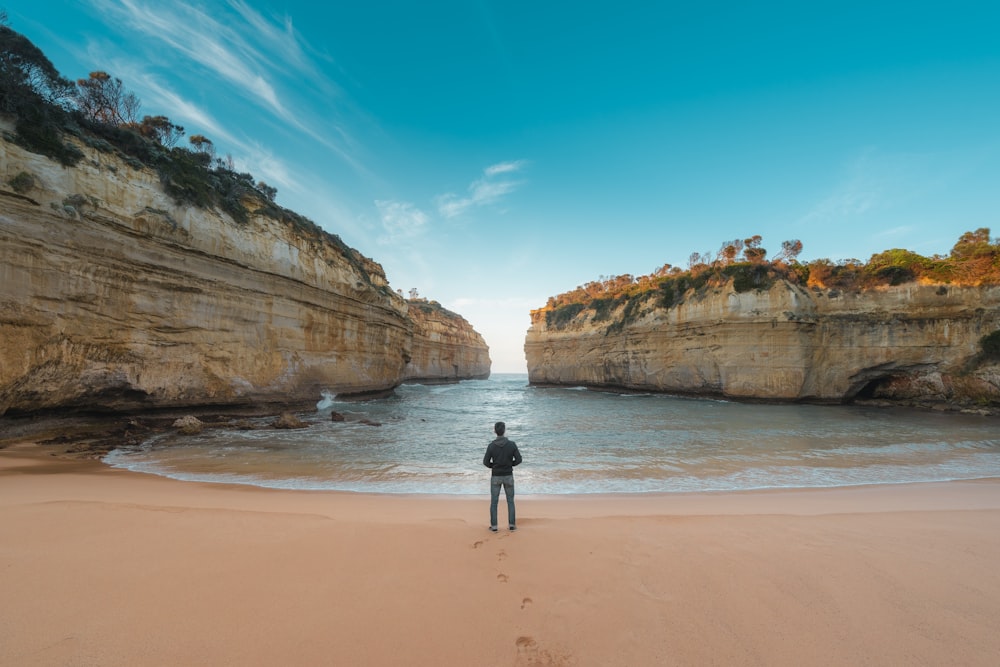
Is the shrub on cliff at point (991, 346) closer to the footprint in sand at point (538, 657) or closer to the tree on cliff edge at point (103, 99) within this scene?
the footprint in sand at point (538, 657)

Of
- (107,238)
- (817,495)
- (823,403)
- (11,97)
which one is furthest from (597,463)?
(823,403)

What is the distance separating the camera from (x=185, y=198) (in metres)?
13.4

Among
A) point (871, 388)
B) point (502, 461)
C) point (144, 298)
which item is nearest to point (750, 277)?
point (871, 388)

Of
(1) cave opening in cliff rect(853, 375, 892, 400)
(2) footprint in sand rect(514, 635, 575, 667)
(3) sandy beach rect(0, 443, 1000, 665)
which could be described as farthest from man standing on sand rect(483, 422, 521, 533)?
(1) cave opening in cliff rect(853, 375, 892, 400)

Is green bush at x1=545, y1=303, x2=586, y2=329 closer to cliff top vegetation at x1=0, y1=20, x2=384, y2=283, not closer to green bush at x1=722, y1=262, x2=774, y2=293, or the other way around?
green bush at x1=722, y1=262, x2=774, y2=293

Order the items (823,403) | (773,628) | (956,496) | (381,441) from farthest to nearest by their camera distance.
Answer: (823,403)
(381,441)
(956,496)
(773,628)

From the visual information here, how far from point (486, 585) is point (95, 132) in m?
18.8

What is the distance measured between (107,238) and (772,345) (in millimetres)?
31655

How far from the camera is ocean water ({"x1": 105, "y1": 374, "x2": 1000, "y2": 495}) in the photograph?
7.25 metres

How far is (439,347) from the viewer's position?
51281 mm

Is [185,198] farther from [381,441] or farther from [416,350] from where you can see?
[416,350]

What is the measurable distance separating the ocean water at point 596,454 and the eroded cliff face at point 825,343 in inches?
225

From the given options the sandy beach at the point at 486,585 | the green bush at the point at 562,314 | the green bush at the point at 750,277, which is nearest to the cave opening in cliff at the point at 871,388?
the green bush at the point at 750,277

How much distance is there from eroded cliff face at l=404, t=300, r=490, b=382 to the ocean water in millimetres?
29133
